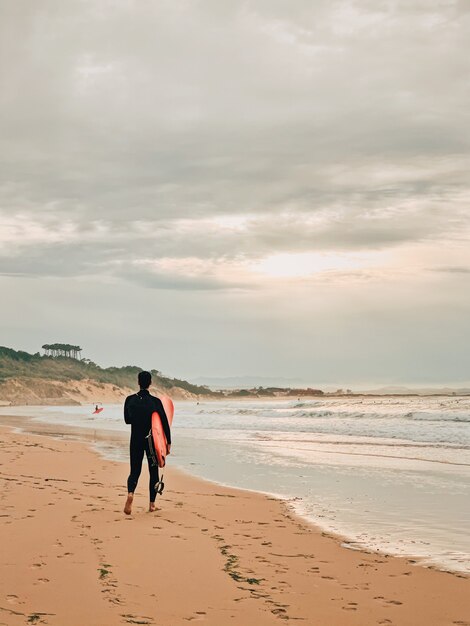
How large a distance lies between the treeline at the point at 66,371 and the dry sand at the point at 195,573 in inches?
4015

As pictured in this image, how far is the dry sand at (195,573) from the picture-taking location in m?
4.85

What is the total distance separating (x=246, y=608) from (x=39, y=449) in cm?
1539

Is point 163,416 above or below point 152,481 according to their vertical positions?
above

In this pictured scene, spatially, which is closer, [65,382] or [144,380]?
[144,380]

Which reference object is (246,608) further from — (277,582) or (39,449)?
(39,449)

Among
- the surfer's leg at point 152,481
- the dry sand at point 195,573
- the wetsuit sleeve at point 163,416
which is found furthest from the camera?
the wetsuit sleeve at point 163,416

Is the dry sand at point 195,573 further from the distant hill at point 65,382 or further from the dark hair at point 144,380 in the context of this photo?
the distant hill at point 65,382

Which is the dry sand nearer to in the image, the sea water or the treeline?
the sea water

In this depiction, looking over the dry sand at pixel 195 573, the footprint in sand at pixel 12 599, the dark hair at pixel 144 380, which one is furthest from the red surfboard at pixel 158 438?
the footprint in sand at pixel 12 599

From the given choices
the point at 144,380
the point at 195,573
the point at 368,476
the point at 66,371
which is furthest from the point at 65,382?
the point at 195,573

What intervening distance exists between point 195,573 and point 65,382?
366 ft

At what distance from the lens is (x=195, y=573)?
602cm

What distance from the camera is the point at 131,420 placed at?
9648 mm

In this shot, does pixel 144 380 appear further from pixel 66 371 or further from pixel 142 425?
pixel 66 371
